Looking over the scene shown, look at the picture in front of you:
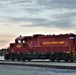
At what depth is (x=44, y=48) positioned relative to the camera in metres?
52.8

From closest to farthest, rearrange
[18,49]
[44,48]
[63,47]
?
[63,47], [44,48], [18,49]

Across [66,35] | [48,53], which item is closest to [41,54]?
[48,53]

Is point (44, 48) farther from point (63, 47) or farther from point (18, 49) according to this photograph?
point (18, 49)

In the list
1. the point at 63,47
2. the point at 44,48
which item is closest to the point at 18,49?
the point at 44,48

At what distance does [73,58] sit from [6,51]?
13.2 meters

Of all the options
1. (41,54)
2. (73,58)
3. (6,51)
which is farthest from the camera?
(6,51)

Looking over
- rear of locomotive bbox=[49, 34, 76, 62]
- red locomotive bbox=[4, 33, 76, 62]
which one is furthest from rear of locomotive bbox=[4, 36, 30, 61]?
rear of locomotive bbox=[49, 34, 76, 62]

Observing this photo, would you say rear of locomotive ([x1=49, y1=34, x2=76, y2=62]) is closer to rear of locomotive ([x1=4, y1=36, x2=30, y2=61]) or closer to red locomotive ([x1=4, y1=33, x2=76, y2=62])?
red locomotive ([x1=4, y1=33, x2=76, y2=62])

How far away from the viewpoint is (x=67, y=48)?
5084 centimetres

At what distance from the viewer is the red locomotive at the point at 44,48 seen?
50.6 metres

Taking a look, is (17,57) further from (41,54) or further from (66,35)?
(66,35)

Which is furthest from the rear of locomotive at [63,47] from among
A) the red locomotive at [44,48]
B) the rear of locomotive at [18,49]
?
the rear of locomotive at [18,49]

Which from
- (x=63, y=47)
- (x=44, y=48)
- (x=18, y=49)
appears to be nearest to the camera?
(x=63, y=47)

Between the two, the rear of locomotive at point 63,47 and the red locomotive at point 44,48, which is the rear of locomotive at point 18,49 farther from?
the rear of locomotive at point 63,47
